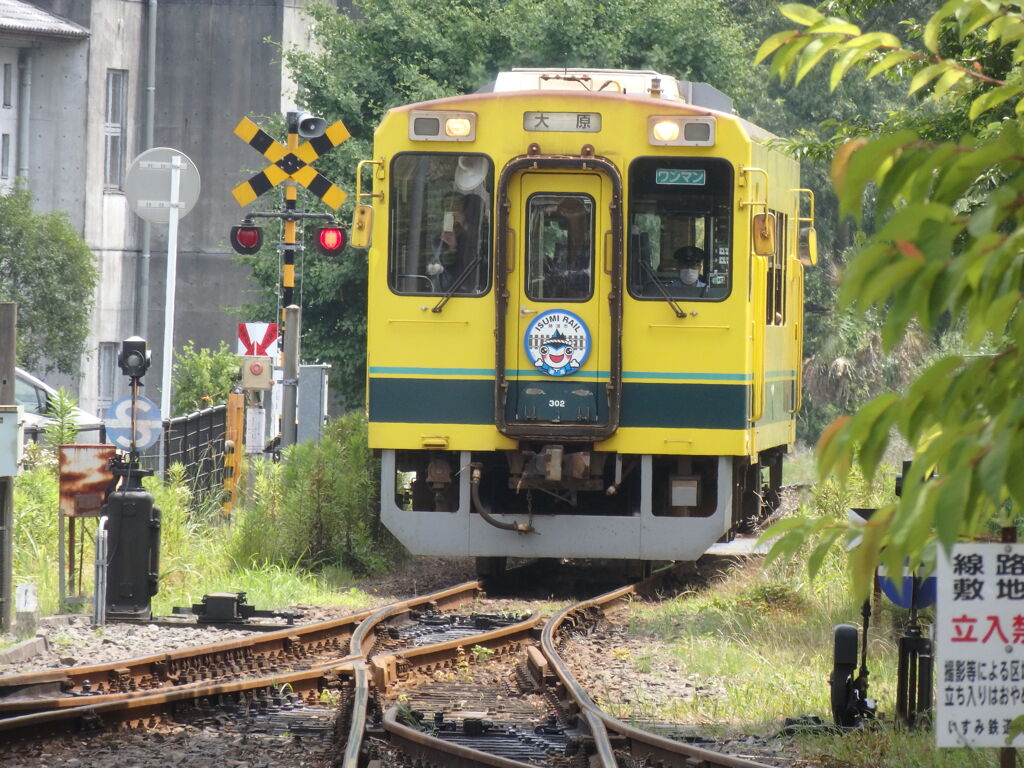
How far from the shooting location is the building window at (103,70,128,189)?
114 feet

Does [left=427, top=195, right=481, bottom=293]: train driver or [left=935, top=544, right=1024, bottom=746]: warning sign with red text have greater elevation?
[left=427, top=195, right=481, bottom=293]: train driver

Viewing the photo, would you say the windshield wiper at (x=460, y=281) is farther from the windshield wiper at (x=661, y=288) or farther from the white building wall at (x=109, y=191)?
the white building wall at (x=109, y=191)

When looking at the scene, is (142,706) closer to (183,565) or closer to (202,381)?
(183,565)

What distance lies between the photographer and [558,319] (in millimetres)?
11797

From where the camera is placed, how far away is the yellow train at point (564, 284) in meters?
11.7

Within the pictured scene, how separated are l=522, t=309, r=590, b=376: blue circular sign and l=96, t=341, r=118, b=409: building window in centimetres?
Result: 2409

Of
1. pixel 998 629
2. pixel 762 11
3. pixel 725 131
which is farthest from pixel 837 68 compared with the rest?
pixel 762 11

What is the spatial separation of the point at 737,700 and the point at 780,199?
6.68 meters

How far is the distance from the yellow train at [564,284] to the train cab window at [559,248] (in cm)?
1

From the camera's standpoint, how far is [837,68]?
3.45 meters

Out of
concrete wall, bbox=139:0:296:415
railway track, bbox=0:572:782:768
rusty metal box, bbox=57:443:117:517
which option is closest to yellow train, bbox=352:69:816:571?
railway track, bbox=0:572:782:768

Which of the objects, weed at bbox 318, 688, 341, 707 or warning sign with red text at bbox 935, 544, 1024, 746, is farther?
weed at bbox 318, 688, 341, 707

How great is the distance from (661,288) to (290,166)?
20.4 ft

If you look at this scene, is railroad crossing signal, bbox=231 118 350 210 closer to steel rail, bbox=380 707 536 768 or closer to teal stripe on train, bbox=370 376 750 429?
teal stripe on train, bbox=370 376 750 429
